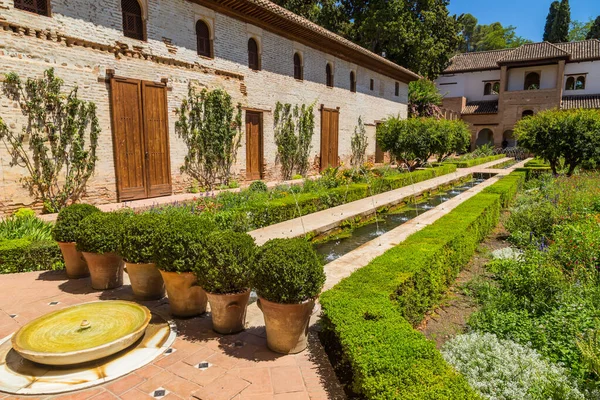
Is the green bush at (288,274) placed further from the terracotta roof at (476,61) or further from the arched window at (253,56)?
the terracotta roof at (476,61)

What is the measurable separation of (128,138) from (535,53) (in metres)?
35.6

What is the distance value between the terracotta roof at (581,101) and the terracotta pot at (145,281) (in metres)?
36.2

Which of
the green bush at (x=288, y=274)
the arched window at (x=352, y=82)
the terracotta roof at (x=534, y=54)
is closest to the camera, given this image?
the green bush at (x=288, y=274)

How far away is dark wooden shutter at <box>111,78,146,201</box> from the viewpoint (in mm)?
9328

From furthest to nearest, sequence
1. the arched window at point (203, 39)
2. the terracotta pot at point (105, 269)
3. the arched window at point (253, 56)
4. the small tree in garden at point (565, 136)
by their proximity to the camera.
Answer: the arched window at point (253, 56)
the small tree in garden at point (565, 136)
the arched window at point (203, 39)
the terracotta pot at point (105, 269)

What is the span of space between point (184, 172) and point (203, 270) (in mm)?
8425

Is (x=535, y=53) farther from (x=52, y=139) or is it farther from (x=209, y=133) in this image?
(x=52, y=139)

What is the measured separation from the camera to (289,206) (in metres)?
8.55

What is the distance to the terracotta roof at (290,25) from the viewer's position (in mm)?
11820

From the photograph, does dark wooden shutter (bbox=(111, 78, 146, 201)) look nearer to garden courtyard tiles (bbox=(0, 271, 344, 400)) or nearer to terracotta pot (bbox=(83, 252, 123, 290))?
terracotta pot (bbox=(83, 252, 123, 290))

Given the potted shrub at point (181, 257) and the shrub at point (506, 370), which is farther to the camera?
the potted shrub at point (181, 257)

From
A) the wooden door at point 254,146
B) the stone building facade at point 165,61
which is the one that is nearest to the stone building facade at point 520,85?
the stone building facade at point 165,61

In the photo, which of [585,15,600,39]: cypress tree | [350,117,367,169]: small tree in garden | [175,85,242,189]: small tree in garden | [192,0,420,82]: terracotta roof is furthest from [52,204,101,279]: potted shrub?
[585,15,600,39]: cypress tree

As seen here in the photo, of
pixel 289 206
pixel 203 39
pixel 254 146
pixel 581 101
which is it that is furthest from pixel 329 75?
pixel 581 101
